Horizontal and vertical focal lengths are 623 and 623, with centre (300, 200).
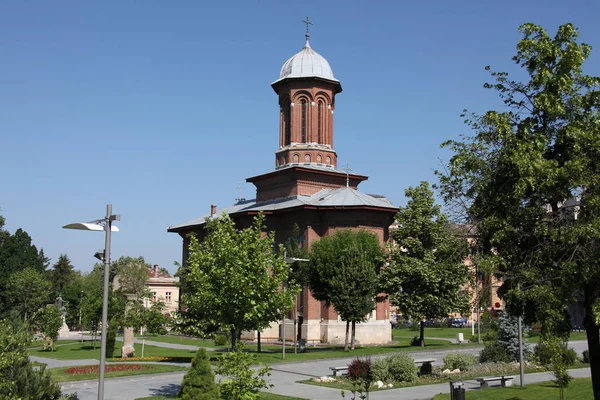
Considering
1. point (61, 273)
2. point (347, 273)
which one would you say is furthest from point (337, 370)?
point (61, 273)

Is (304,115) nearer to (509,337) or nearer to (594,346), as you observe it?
(509,337)

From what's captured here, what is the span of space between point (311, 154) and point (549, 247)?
37854 millimetres

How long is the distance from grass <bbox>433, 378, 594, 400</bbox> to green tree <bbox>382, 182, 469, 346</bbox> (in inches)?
671

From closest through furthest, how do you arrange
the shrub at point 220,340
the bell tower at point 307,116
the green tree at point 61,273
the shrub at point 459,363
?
the shrub at point 459,363, the shrub at point 220,340, the bell tower at point 307,116, the green tree at point 61,273

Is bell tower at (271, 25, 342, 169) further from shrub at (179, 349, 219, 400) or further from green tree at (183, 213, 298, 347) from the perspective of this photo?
shrub at (179, 349, 219, 400)

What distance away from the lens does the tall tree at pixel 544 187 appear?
11555 mm

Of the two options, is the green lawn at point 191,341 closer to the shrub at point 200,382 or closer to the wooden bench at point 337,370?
the wooden bench at point 337,370

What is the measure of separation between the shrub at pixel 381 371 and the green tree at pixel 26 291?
136 feet

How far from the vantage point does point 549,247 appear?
476 inches

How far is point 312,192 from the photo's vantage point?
4922 centimetres

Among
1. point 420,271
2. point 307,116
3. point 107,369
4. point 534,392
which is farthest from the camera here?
point 307,116

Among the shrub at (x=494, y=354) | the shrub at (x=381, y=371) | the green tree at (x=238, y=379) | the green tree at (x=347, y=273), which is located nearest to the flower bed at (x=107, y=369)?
the shrub at (x=381, y=371)

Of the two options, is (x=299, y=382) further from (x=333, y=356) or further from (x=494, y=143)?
(x=494, y=143)

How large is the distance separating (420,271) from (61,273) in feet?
200
